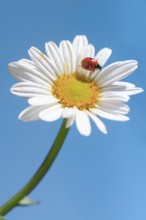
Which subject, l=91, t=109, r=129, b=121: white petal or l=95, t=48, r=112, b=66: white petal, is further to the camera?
l=95, t=48, r=112, b=66: white petal

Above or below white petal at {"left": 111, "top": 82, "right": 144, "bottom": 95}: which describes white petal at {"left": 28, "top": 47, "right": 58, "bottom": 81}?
above

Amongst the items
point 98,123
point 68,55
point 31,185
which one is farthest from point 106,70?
point 31,185

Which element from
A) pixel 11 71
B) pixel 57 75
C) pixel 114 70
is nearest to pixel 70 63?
pixel 57 75

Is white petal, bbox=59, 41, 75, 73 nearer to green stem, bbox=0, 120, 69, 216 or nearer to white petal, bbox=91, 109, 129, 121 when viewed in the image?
white petal, bbox=91, 109, 129, 121

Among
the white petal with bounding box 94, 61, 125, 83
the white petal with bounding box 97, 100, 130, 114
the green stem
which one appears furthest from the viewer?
the white petal with bounding box 94, 61, 125, 83

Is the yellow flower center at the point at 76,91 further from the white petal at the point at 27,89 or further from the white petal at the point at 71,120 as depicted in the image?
the white petal at the point at 71,120

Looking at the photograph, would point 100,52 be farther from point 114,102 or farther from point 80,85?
point 114,102

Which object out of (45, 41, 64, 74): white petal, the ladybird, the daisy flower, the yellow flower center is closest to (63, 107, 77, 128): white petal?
the daisy flower

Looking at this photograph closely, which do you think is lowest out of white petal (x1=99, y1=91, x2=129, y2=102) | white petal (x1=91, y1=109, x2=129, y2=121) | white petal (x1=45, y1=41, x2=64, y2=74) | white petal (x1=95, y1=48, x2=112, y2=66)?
white petal (x1=91, y1=109, x2=129, y2=121)
